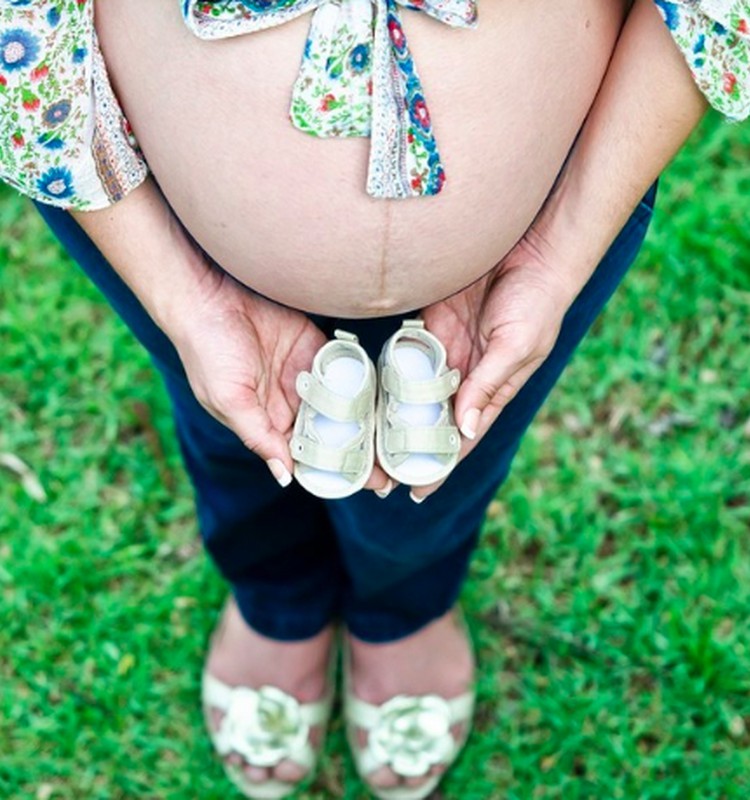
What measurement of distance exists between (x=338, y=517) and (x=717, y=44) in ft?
3.03

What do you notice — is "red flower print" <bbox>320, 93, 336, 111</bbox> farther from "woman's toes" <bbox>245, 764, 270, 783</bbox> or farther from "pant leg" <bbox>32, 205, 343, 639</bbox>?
"woman's toes" <bbox>245, 764, 270, 783</bbox>

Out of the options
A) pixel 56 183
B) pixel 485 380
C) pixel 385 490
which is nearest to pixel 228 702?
pixel 385 490

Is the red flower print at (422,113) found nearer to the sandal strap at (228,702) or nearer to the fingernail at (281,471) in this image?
the fingernail at (281,471)

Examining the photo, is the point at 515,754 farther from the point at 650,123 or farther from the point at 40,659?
the point at 650,123

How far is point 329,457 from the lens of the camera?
4.68ft

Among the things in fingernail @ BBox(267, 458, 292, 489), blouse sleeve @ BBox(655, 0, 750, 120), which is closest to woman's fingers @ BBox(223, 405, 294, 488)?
fingernail @ BBox(267, 458, 292, 489)

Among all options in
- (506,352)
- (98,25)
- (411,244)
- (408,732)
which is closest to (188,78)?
(98,25)

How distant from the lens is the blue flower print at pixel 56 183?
4.28 ft

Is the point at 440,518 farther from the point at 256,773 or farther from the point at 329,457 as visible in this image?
the point at 256,773

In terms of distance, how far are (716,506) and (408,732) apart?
0.84m

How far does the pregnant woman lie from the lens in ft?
3.92

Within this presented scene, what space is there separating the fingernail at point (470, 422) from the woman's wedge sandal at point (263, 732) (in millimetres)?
1030

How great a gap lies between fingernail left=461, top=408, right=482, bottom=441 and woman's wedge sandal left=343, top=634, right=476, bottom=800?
98 centimetres

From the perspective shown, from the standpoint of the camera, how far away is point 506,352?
1399 mm
